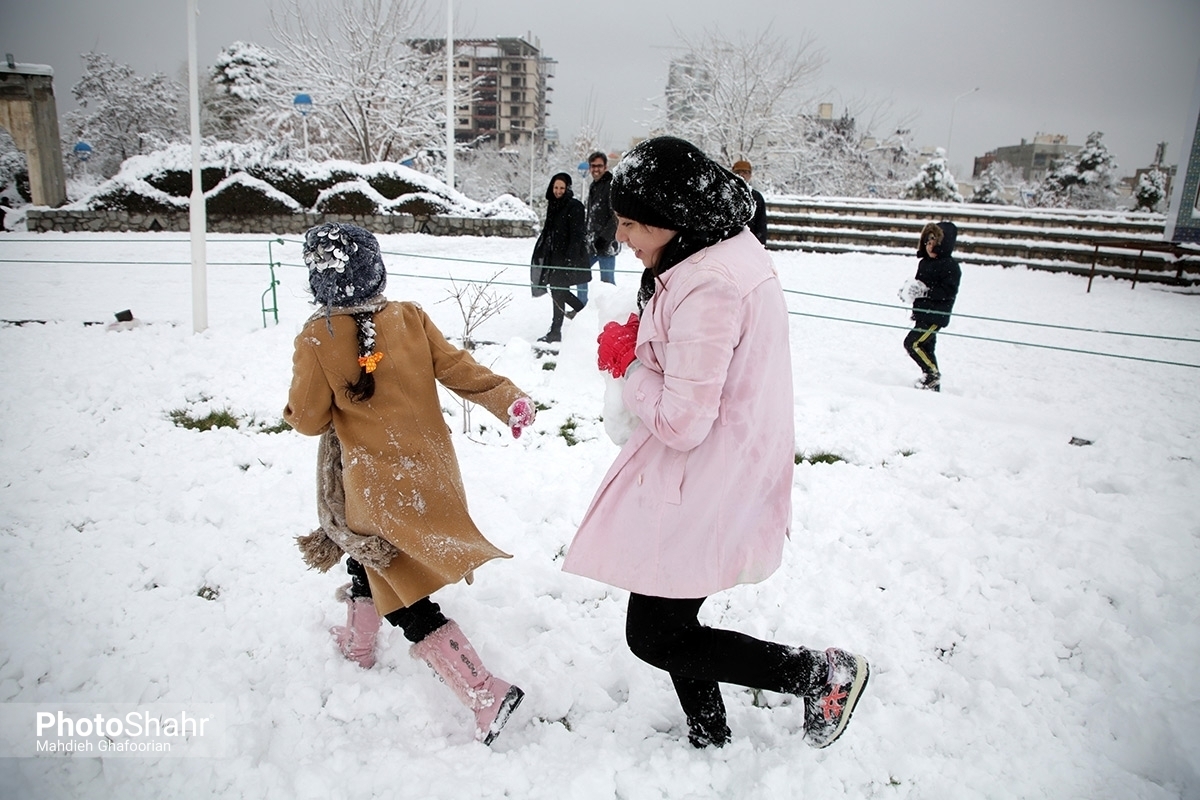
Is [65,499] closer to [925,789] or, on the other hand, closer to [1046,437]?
[925,789]

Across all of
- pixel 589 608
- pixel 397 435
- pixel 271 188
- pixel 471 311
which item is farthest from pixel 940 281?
pixel 271 188

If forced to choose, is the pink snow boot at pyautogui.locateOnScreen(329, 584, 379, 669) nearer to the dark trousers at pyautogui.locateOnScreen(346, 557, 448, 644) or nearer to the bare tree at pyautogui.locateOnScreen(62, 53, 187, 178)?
the dark trousers at pyautogui.locateOnScreen(346, 557, 448, 644)

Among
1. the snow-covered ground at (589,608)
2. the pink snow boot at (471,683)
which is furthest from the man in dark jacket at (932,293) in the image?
the pink snow boot at (471,683)

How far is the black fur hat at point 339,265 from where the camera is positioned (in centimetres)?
196

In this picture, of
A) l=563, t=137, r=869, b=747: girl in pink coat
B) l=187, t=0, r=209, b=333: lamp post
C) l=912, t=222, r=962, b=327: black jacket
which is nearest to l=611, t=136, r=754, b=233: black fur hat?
l=563, t=137, r=869, b=747: girl in pink coat

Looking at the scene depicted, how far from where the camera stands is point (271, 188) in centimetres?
1523

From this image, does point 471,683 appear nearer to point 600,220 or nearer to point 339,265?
point 339,265

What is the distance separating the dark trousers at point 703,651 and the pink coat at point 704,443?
112 mm

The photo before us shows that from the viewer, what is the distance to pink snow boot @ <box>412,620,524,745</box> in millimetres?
2035

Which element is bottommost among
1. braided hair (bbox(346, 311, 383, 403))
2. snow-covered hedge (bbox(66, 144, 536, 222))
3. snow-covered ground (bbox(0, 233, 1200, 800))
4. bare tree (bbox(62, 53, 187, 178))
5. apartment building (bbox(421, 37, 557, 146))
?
snow-covered ground (bbox(0, 233, 1200, 800))

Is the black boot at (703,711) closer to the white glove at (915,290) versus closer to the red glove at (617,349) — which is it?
the red glove at (617,349)

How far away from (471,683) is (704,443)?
1.10 meters

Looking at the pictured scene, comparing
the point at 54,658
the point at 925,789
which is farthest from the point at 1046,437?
the point at 54,658

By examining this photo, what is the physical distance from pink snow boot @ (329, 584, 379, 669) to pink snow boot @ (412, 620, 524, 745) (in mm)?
313
